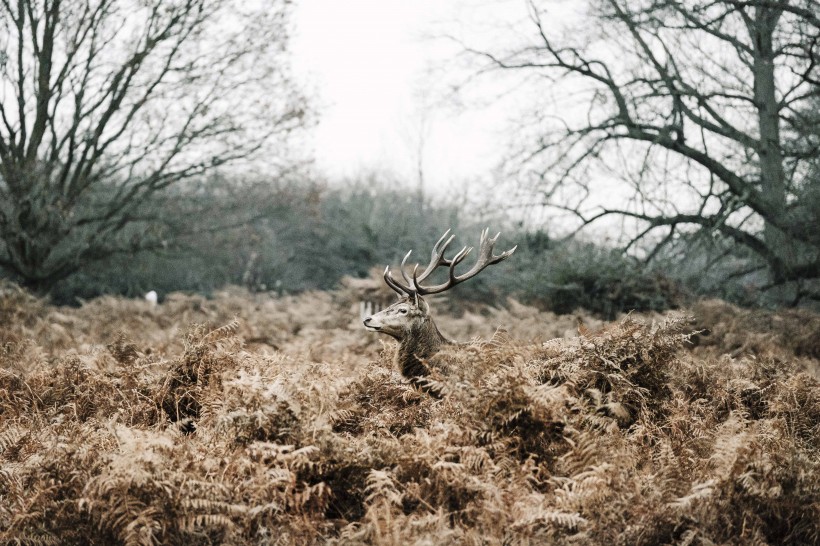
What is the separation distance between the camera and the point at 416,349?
615cm

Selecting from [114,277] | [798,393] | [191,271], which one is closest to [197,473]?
[798,393]

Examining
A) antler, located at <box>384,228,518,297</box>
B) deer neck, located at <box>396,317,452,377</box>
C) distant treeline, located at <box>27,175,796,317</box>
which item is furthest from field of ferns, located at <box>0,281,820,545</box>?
distant treeline, located at <box>27,175,796,317</box>

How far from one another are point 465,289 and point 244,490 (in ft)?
50.8

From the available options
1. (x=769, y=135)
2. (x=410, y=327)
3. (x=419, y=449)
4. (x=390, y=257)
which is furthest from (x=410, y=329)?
(x=390, y=257)

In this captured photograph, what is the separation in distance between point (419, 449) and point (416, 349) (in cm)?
156

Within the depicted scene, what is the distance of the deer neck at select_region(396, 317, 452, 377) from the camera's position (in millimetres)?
6152

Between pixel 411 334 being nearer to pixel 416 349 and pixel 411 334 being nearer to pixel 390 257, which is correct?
pixel 416 349

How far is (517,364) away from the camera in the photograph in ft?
17.0

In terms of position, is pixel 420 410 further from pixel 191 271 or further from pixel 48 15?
pixel 191 271

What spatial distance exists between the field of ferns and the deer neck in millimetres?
177

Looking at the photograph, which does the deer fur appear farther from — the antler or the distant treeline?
the distant treeline

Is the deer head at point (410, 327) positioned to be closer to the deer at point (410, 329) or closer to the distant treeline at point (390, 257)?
the deer at point (410, 329)

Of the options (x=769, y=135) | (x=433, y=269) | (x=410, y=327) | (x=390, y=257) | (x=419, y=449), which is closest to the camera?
(x=419, y=449)

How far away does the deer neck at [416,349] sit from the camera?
615 centimetres
